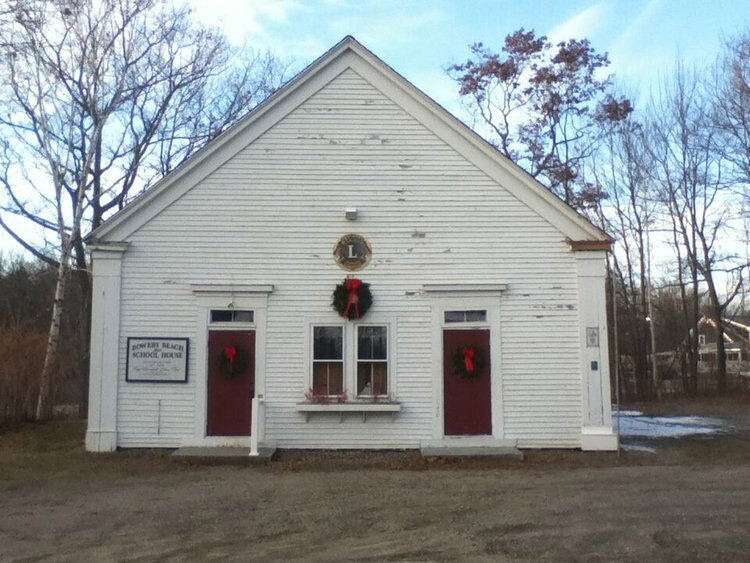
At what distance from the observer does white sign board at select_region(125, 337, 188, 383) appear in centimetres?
1313

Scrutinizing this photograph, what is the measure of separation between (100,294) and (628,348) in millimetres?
27951

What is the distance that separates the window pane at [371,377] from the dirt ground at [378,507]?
1092 mm

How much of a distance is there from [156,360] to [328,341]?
296 cm

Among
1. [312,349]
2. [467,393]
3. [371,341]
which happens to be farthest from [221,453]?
[467,393]

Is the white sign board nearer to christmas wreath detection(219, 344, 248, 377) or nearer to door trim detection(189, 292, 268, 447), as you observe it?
door trim detection(189, 292, 268, 447)

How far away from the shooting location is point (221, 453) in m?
12.4

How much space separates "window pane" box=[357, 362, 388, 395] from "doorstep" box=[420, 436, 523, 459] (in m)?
1.23

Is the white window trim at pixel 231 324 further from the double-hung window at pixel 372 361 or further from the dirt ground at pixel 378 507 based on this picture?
the dirt ground at pixel 378 507

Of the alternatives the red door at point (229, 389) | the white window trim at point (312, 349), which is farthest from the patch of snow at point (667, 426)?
the red door at point (229, 389)

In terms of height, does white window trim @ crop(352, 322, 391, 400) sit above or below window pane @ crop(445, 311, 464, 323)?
below

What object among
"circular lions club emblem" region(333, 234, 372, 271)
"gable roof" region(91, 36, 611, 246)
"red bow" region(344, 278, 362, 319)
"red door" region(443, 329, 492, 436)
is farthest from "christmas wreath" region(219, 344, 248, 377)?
"red door" region(443, 329, 492, 436)

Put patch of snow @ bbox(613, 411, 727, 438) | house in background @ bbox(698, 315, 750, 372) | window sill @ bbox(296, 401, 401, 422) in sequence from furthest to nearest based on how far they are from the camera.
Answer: house in background @ bbox(698, 315, 750, 372) → patch of snow @ bbox(613, 411, 727, 438) → window sill @ bbox(296, 401, 401, 422)

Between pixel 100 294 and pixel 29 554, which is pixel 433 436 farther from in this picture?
pixel 29 554

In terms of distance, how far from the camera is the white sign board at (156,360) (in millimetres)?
13133
